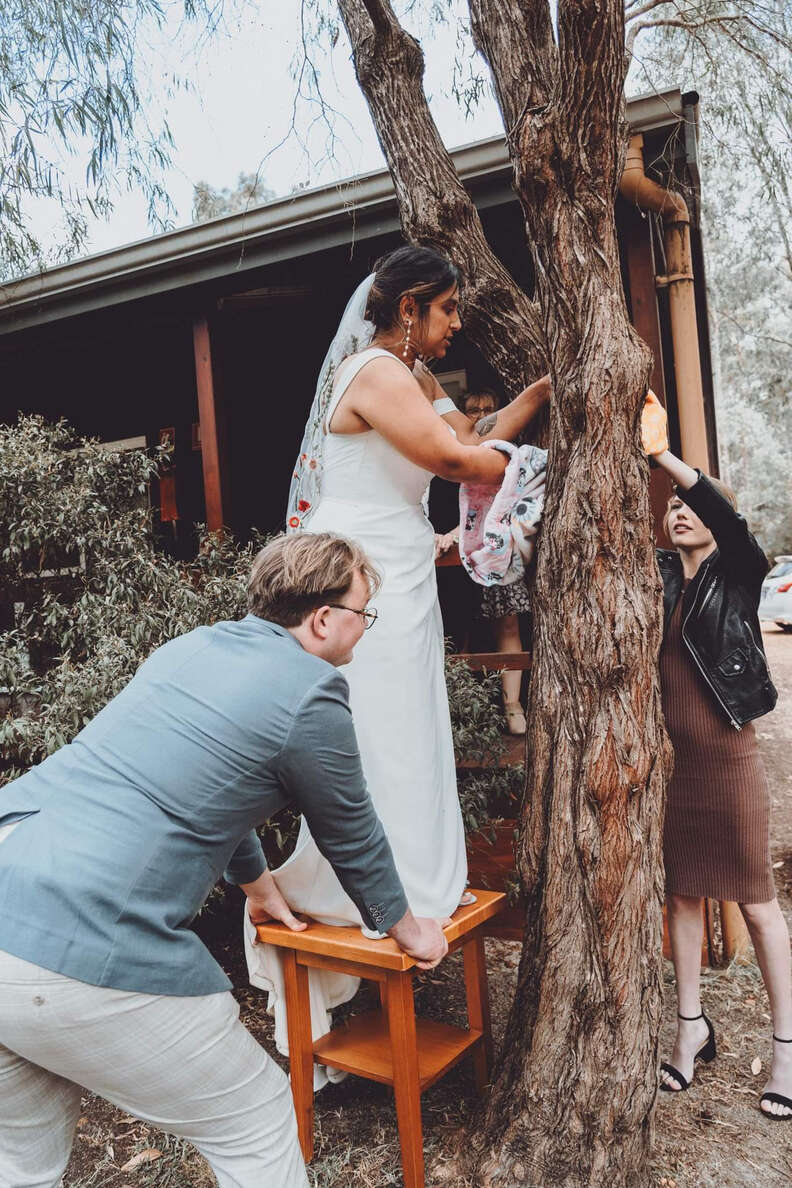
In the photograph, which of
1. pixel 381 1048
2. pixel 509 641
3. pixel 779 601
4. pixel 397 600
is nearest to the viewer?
pixel 397 600

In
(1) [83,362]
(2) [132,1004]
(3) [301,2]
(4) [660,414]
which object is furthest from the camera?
(1) [83,362]

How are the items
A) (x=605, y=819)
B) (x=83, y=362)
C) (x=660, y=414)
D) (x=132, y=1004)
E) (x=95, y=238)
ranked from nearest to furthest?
(x=132, y=1004), (x=605, y=819), (x=660, y=414), (x=95, y=238), (x=83, y=362)

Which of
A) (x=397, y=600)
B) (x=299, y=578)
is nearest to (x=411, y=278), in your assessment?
(x=397, y=600)

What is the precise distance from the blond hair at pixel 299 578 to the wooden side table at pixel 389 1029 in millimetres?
964

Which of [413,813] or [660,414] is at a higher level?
[660,414]

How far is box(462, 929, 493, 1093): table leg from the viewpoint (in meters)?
2.72

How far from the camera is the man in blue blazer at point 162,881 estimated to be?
138 cm

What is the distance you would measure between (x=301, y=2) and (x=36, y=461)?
2.54 meters

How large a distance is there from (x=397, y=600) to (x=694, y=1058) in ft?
5.96

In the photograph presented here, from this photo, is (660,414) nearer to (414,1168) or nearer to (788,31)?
(414,1168)

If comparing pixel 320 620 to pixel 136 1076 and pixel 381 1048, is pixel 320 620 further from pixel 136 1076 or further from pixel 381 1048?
pixel 381 1048

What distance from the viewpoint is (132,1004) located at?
4.58ft

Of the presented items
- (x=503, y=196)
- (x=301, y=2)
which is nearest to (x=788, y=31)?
(x=503, y=196)

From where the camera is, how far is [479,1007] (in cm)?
274
